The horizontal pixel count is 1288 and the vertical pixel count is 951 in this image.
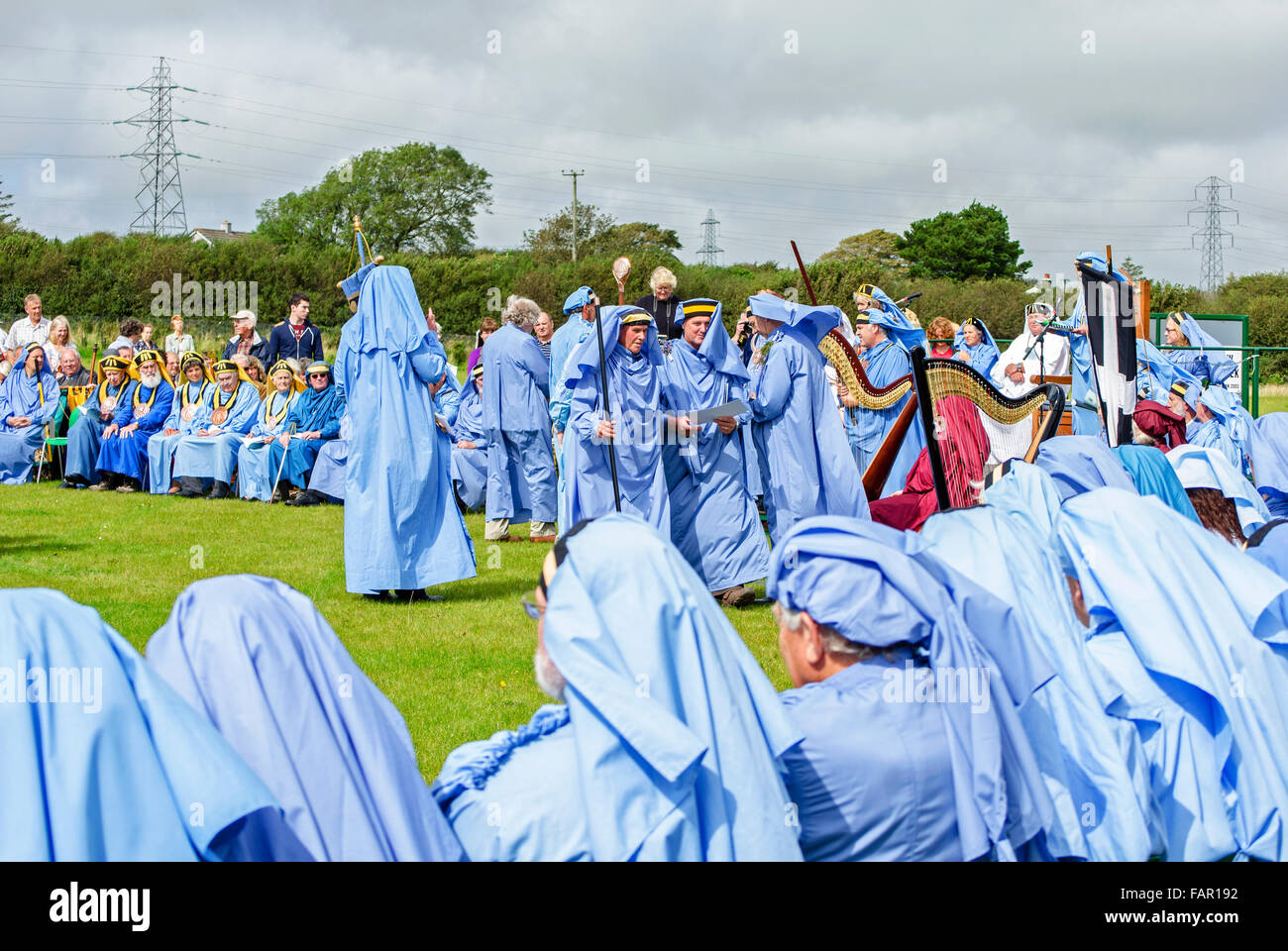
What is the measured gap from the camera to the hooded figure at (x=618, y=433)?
27.0ft

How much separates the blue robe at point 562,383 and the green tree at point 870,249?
5021 cm

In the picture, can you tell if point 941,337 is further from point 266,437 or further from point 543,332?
point 266,437

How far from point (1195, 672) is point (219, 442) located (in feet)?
42.7

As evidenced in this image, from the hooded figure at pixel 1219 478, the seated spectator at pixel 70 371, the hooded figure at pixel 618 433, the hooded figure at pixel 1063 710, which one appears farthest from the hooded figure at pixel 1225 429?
the seated spectator at pixel 70 371

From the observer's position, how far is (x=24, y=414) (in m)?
16.4

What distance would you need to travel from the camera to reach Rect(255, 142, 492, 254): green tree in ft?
160

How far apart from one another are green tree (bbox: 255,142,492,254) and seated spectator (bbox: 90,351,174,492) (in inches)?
1309

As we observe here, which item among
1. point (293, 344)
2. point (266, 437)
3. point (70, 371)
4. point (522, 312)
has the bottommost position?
point (266, 437)

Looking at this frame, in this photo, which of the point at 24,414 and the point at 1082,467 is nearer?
the point at 1082,467

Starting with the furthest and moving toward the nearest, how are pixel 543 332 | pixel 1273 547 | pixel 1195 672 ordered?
pixel 543 332 → pixel 1273 547 → pixel 1195 672

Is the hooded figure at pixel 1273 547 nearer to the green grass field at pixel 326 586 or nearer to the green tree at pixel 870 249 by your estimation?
the green grass field at pixel 326 586

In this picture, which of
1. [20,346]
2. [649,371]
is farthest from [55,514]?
[649,371]

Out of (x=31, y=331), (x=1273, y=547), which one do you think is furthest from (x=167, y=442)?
(x=1273, y=547)

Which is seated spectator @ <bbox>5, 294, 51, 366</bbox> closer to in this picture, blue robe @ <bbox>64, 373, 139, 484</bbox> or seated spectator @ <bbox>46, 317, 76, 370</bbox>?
seated spectator @ <bbox>46, 317, 76, 370</bbox>
